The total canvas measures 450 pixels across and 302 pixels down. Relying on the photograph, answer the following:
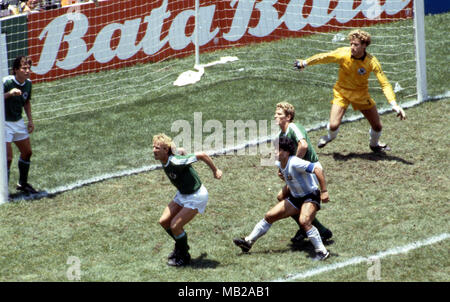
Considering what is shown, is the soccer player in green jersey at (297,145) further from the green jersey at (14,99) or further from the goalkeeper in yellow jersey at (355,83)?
the green jersey at (14,99)

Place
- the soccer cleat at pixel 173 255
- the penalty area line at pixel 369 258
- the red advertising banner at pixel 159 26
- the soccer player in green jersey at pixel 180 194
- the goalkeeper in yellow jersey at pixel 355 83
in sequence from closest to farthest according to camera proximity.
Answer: the penalty area line at pixel 369 258, the soccer player in green jersey at pixel 180 194, the soccer cleat at pixel 173 255, the goalkeeper in yellow jersey at pixel 355 83, the red advertising banner at pixel 159 26

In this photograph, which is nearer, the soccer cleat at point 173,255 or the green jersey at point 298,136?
the soccer cleat at point 173,255

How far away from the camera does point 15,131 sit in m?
11.1

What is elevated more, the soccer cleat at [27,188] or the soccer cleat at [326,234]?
the soccer cleat at [326,234]

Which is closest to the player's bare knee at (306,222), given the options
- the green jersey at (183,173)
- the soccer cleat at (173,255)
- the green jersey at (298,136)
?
the green jersey at (298,136)

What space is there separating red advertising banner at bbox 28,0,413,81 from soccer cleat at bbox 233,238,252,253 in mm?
9242

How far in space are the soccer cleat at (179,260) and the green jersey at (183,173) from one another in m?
0.74

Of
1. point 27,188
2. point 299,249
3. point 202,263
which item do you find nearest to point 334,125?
point 299,249

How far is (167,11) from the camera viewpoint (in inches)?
685

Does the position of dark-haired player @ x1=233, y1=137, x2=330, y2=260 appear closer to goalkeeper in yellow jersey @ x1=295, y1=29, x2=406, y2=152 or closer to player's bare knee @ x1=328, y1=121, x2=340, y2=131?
player's bare knee @ x1=328, y1=121, x2=340, y2=131

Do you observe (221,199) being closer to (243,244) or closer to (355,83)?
(243,244)

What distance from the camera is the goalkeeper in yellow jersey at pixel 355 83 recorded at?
11.7 meters

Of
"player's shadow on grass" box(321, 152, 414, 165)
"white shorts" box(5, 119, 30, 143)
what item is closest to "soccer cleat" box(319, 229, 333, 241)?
"player's shadow on grass" box(321, 152, 414, 165)

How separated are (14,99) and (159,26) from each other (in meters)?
6.92
